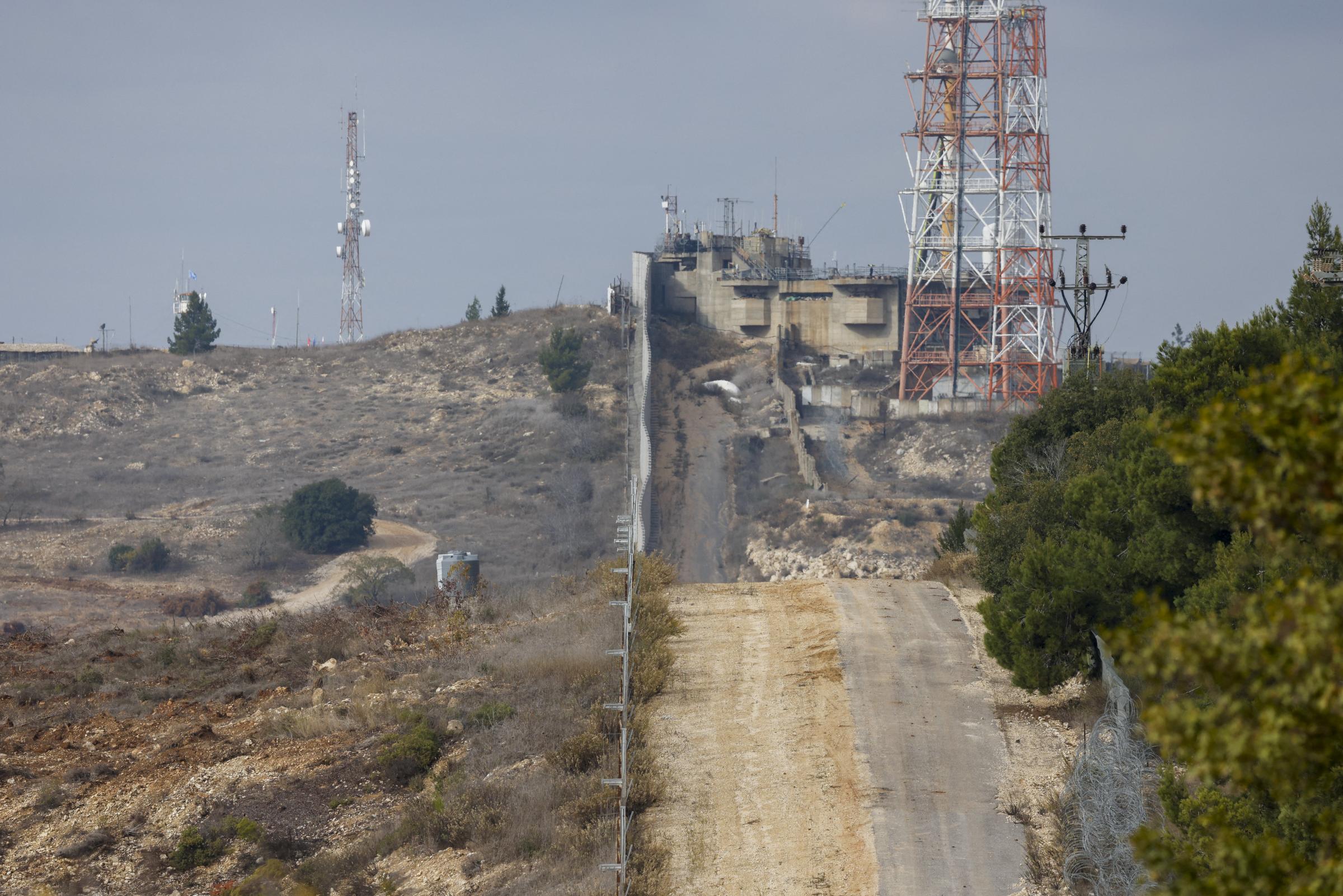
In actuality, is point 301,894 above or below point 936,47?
below

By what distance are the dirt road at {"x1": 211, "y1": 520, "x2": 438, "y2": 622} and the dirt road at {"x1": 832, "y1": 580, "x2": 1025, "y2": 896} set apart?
2837 cm

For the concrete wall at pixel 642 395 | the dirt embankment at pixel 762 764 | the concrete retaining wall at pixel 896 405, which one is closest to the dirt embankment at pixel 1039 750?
the dirt embankment at pixel 762 764

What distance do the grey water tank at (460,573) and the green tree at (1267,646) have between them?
82.5ft

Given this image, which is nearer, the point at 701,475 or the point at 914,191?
the point at 701,475

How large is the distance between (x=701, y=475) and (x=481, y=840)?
51492mm

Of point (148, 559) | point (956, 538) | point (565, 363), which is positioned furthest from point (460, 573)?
point (565, 363)

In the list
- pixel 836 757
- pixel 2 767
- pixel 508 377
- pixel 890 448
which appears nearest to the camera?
pixel 836 757

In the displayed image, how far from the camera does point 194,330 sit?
90062 mm

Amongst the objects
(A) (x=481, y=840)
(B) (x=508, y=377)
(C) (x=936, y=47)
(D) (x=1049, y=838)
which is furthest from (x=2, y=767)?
(C) (x=936, y=47)

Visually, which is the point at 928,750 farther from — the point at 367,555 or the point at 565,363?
the point at 565,363

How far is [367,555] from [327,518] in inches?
146

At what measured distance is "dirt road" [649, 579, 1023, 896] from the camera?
12.4 meters

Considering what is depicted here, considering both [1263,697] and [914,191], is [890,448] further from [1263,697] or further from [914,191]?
[1263,697]

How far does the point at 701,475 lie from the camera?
215 feet
